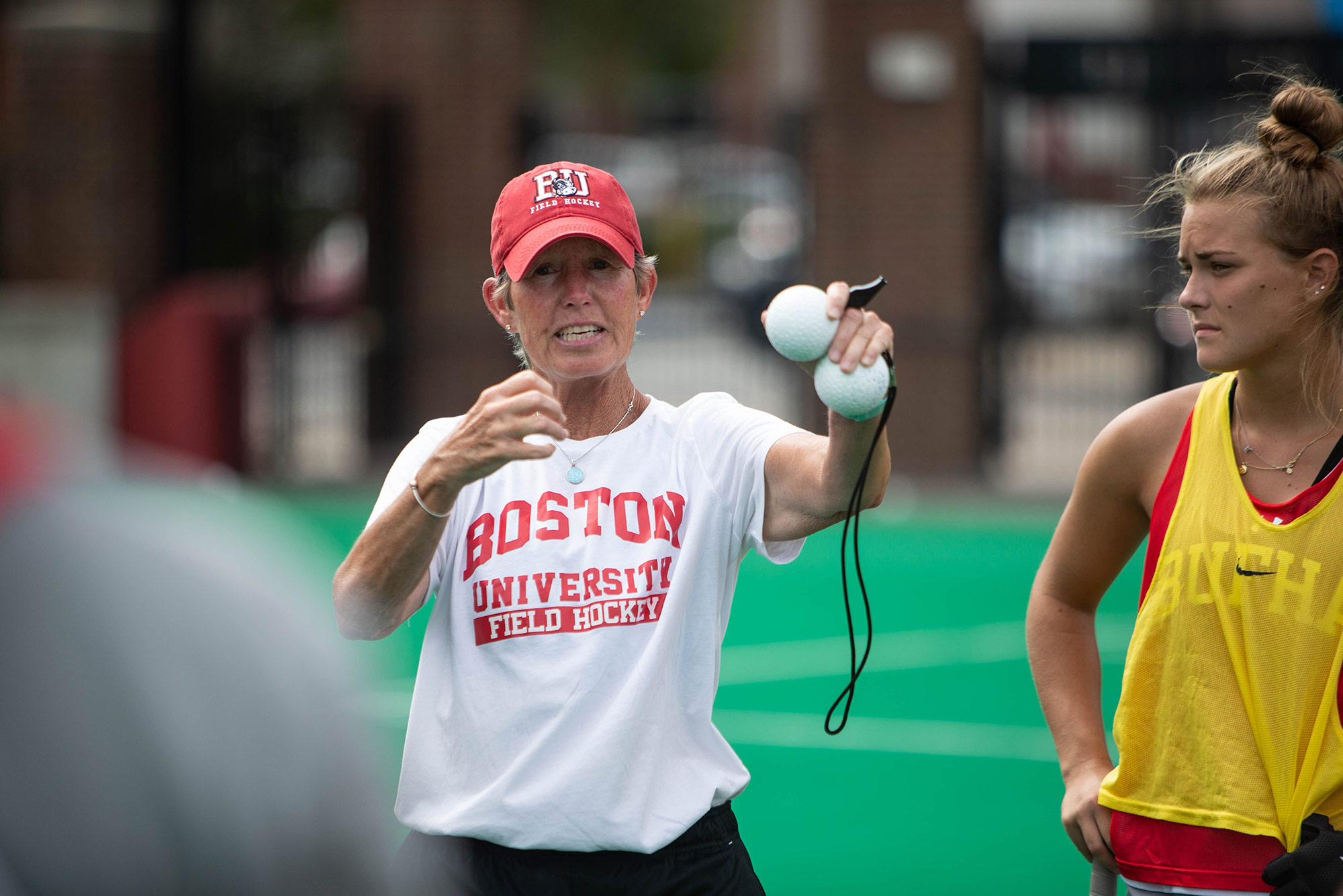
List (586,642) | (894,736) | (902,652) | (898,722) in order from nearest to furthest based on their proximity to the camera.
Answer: (586,642) < (894,736) < (898,722) < (902,652)

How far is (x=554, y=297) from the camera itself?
9.40 ft

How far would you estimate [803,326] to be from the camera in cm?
252

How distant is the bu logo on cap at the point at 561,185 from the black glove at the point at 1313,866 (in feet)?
5.75

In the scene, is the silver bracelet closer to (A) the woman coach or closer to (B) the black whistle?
(A) the woman coach

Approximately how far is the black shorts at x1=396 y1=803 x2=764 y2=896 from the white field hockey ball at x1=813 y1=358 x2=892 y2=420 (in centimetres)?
82

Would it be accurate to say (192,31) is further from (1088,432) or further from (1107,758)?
(1107,758)

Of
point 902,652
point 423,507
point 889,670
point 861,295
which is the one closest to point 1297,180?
point 861,295

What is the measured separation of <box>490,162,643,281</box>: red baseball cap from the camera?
2.82 m

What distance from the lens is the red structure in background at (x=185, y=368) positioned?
13.4 m

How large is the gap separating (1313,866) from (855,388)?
1110 mm

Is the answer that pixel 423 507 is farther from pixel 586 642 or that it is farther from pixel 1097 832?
pixel 1097 832

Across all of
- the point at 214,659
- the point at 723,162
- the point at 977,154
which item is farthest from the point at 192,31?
the point at 214,659

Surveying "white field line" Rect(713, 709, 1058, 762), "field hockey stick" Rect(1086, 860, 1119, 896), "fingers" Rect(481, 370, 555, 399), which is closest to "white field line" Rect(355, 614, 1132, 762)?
"white field line" Rect(713, 709, 1058, 762)

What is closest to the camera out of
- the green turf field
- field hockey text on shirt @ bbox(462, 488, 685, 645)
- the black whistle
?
the black whistle
